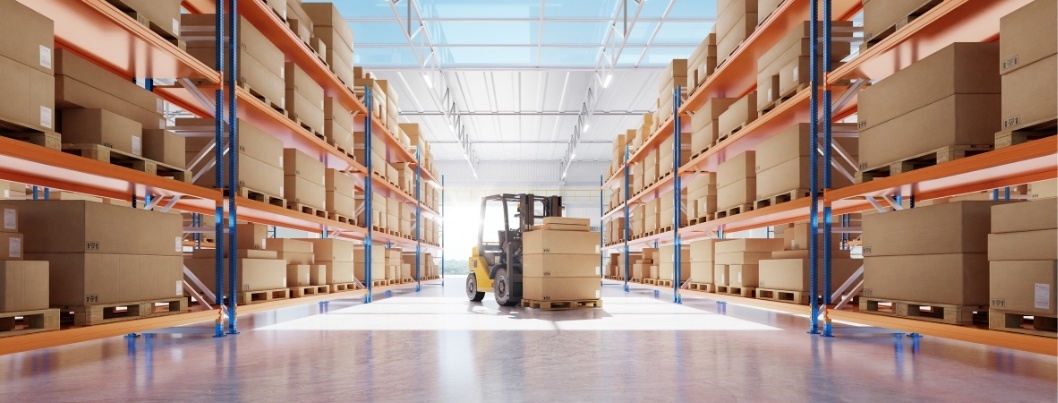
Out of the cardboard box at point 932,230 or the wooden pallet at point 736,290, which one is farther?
the wooden pallet at point 736,290

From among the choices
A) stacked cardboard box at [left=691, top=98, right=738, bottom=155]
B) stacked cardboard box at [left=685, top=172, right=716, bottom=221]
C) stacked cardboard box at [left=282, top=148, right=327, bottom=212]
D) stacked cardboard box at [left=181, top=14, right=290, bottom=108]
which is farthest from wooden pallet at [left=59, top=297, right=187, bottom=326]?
stacked cardboard box at [left=691, top=98, right=738, bottom=155]

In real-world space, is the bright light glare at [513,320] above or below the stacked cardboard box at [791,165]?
below

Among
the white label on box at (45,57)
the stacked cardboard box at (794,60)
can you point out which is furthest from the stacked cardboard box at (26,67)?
the stacked cardboard box at (794,60)

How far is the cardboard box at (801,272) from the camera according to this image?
5.84m

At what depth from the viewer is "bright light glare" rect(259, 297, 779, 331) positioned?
244 inches

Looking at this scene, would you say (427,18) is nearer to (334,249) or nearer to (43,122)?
(334,249)

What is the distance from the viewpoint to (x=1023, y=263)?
3.30 meters

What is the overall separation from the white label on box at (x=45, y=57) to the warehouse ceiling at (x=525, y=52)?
8.88 m

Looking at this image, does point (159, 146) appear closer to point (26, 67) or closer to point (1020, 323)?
Answer: point (26, 67)

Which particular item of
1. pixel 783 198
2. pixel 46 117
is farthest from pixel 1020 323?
pixel 46 117

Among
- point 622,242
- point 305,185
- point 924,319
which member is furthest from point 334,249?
point 622,242

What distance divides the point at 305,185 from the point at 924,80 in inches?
244

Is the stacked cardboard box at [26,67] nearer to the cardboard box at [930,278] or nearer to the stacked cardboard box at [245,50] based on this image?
the stacked cardboard box at [245,50]

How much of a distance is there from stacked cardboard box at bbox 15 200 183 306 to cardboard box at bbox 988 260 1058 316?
5508 mm
